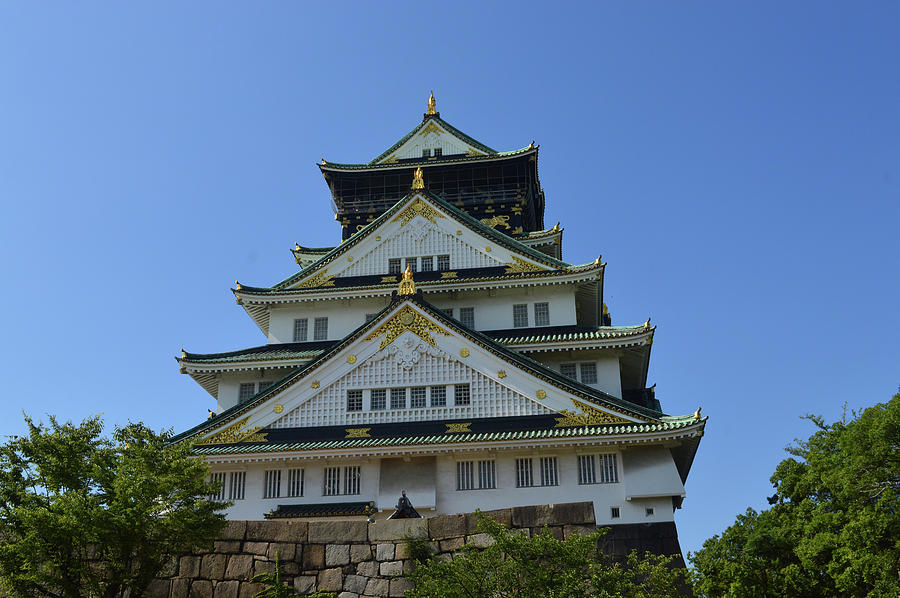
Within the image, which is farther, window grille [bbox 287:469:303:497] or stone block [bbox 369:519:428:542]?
window grille [bbox 287:469:303:497]

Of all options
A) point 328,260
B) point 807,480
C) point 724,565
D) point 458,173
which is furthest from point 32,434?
point 458,173

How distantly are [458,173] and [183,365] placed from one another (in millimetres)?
16757

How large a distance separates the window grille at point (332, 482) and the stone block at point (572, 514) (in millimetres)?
12625

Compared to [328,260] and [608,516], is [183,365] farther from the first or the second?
[608,516]

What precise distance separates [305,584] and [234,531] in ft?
5.53

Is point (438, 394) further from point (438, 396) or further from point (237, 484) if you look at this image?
point (237, 484)

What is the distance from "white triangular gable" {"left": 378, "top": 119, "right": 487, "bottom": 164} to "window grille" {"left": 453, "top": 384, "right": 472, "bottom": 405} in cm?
1814

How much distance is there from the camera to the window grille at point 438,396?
28.7 m

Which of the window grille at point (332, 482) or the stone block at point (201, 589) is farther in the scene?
the window grille at point (332, 482)

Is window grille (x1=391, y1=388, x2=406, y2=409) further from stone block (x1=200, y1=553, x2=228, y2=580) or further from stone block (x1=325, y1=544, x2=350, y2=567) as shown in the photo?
stone block (x1=200, y1=553, x2=228, y2=580)

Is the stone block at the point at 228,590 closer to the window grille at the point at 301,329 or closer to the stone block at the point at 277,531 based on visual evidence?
the stone block at the point at 277,531

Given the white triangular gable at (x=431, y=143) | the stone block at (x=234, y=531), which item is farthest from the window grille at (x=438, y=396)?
the white triangular gable at (x=431, y=143)

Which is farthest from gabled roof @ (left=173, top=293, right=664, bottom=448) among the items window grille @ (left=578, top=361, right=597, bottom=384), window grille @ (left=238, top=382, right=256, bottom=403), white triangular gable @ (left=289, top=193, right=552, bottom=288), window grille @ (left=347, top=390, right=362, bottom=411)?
white triangular gable @ (left=289, top=193, right=552, bottom=288)

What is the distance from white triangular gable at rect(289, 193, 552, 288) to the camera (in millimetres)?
34906
